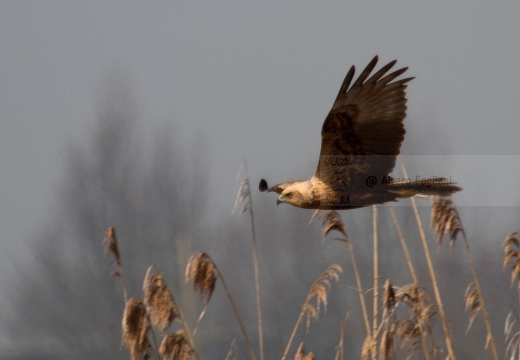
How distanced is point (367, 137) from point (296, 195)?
1.68ft

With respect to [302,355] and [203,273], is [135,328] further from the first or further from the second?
[302,355]

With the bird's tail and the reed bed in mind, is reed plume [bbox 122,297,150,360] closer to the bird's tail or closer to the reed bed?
the reed bed

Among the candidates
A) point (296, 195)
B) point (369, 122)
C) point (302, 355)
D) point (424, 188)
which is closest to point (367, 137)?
point (369, 122)

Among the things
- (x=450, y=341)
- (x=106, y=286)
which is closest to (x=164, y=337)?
(x=450, y=341)

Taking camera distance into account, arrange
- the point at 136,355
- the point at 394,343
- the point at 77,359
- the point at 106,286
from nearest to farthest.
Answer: the point at 136,355 → the point at 394,343 → the point at 77,359 → the point at 106,286

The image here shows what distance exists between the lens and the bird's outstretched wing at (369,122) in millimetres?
3631

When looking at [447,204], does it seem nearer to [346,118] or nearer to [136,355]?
[346,118]

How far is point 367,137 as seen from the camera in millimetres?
3703

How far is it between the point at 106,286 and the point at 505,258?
20599 millimetres

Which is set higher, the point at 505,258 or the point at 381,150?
the point at 381,150

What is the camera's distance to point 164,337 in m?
3.73

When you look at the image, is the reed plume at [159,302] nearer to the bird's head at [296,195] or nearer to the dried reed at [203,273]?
the dried reed at [203,273]

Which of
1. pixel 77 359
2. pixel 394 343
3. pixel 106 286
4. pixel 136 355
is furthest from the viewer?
pixel 106 286

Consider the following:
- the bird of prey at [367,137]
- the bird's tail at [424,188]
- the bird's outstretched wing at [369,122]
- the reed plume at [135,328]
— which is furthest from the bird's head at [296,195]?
the reed plume at [135,328]
